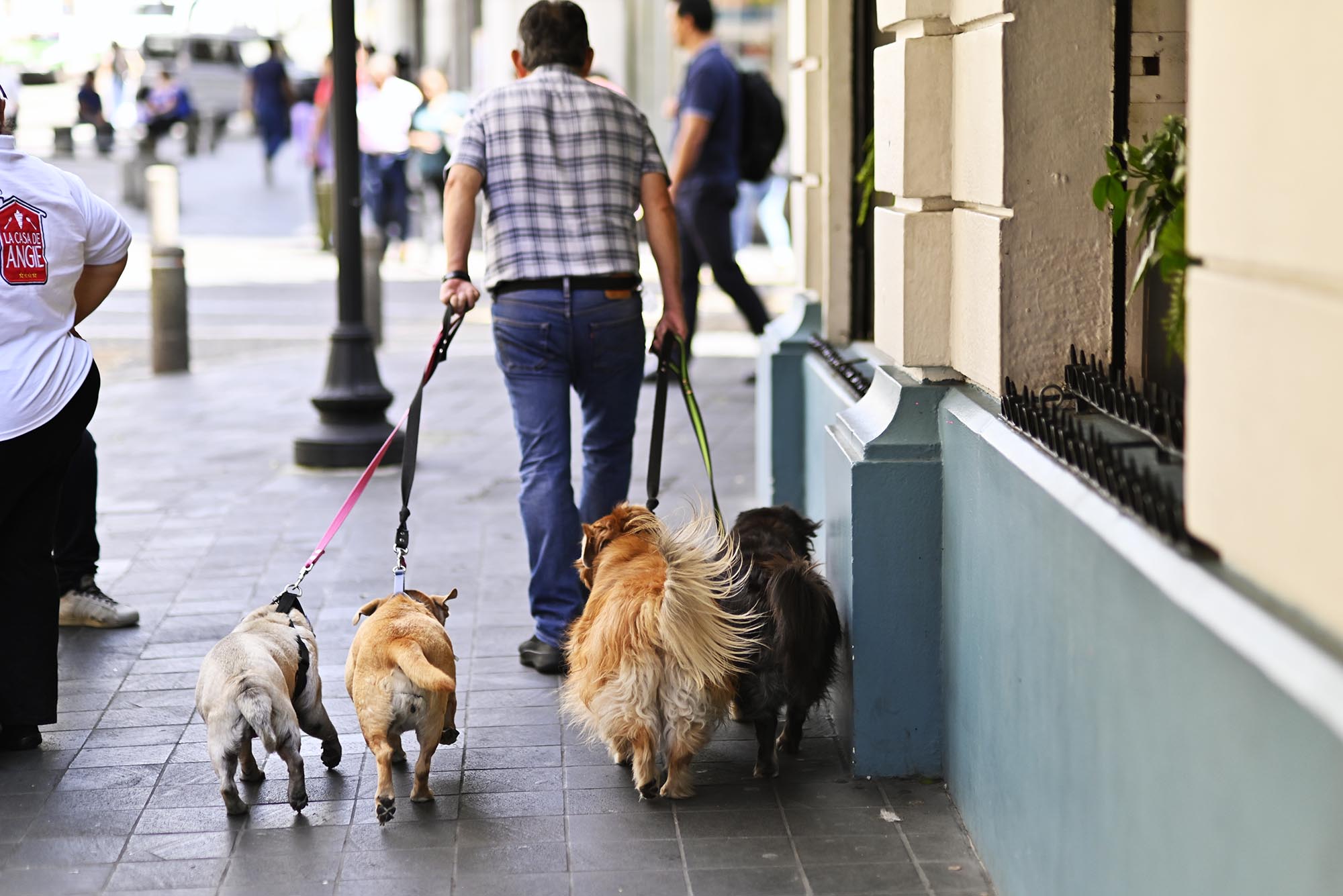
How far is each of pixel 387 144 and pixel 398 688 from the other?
14644mm

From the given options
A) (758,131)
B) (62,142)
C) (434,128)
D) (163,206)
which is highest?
(62,142)

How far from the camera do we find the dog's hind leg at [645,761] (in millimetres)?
4230

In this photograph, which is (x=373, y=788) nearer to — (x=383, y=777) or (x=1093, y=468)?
(x=383, y=777)

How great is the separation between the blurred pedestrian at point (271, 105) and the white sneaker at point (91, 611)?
78.8 ft

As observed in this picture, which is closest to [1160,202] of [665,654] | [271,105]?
[665,654]

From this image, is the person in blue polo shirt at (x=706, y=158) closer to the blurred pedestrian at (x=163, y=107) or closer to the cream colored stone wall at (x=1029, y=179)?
the cream colored stone wall at (x=1029, y=179)

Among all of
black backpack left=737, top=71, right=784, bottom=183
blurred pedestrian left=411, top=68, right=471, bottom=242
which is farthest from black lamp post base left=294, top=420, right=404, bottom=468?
blurred pedestrian left=411, top=68, right=471, bottom=242

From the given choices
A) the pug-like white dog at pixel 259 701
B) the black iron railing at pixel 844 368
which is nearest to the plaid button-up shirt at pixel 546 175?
the black iron railing at pixel 844 368

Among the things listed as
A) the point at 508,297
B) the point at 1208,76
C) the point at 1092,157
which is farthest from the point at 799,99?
the point at 1208,76

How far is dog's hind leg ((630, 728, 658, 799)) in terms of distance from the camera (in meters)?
4.23

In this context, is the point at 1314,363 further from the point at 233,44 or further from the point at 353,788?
the point at 233,44

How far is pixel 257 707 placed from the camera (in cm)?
411

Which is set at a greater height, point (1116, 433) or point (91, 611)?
point (1116, 433)

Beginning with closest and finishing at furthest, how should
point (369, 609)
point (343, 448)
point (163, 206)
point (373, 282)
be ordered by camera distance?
point (369, 609), point (343, 448), point (163, 206), point (373, 282)
